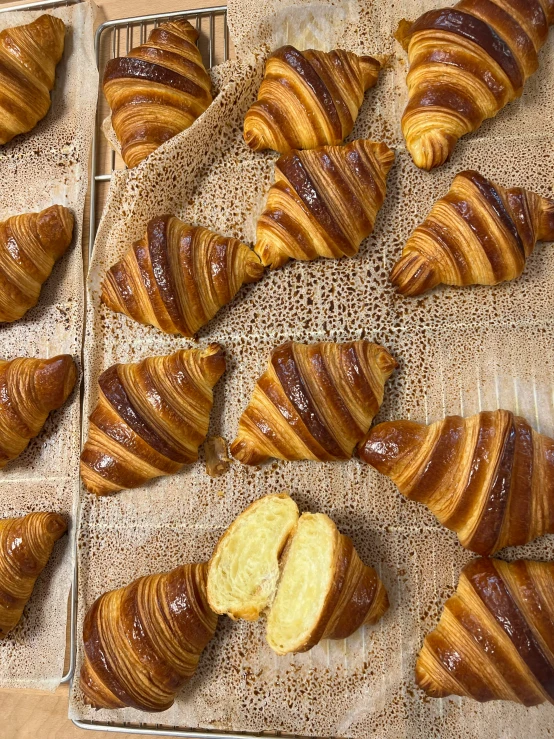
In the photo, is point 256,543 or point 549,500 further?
point 256,543

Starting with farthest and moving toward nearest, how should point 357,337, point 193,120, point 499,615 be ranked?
1. point 193,120
2. point 357,337
3. point 499,615

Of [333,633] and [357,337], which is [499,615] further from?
[357,337]

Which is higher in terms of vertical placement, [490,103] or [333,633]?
[490,103]

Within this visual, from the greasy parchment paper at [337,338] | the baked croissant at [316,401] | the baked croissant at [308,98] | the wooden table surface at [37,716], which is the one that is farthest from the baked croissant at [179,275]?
the wooden table surface at [37,716]

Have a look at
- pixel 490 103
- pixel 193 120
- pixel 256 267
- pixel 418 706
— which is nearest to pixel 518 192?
pixel 490 103

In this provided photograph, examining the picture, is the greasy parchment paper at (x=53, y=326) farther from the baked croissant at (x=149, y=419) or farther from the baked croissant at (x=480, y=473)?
the baked croissant at (x=480, y=473)

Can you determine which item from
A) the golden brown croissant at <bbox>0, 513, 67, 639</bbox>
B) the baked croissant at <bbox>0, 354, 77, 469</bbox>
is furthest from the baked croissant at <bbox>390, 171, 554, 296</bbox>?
the golden brown croissant at <bbox>0, 513, 67, 639</bbox>

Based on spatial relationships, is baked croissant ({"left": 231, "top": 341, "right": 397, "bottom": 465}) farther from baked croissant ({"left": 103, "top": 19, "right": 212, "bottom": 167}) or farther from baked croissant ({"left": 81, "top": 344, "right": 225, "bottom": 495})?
baked croissant ({"left": 103, "top": 19, "right": 212, "bottom": 167})
